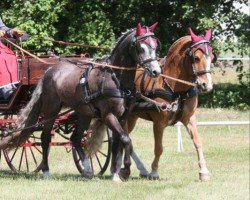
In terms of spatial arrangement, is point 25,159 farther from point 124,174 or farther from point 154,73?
point 154,73

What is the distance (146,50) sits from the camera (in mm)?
9469

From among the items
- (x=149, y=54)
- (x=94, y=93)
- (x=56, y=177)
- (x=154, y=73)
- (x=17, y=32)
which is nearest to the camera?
(x=154, y=73)

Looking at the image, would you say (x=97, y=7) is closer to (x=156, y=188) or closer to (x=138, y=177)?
(x=138, y=177)

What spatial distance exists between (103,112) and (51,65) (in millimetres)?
1522

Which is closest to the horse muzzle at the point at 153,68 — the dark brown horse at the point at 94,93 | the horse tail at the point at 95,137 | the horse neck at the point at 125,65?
the dark brown horse at the point at 94,93

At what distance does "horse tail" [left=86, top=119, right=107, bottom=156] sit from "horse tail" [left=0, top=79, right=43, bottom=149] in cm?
80

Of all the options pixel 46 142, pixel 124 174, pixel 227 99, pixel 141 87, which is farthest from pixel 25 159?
pixel 227 99

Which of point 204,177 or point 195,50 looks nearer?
point 195,50

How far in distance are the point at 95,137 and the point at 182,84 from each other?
1.55 m

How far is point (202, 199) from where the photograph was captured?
8930 mm

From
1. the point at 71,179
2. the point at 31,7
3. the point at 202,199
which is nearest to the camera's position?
the point at 202,199

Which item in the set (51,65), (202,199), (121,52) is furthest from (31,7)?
(202,199)

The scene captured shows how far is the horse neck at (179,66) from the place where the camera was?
1013cm

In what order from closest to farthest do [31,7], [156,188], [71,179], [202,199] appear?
[202,199] → [156,188] → [71,179] → [31,7]
